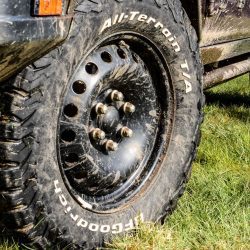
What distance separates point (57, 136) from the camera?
1.96 metres

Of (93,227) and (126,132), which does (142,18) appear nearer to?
(126,132)

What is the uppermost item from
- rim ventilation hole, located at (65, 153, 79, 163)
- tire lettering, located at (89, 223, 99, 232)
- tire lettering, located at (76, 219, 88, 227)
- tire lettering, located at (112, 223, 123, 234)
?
rim ventilation hole, located at (65, 153, 79, 163)

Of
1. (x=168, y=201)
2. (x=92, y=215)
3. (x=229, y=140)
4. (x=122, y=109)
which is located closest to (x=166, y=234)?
(x=168, y=201)

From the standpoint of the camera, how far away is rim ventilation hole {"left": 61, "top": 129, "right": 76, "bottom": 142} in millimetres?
2072

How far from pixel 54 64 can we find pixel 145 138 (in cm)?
Answer: 70

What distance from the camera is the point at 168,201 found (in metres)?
2.47

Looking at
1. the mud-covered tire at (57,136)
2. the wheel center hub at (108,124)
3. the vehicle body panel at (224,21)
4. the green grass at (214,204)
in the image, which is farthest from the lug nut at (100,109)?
the vehicle body panel at (224,21)

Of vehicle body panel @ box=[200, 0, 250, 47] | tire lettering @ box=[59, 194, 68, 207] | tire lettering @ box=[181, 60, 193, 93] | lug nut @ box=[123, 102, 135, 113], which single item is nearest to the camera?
tire lettering @ box=[59, 194, 68, 207]

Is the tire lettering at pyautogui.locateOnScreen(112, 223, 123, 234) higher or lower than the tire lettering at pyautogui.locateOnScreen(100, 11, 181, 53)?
lower

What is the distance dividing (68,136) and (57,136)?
0.13 metres

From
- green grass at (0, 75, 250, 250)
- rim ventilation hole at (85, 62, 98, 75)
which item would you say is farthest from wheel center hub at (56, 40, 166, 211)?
green grass at (0, 75, 250, 250)

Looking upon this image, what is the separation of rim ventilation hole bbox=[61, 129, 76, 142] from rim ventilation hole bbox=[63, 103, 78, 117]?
0.19 feet

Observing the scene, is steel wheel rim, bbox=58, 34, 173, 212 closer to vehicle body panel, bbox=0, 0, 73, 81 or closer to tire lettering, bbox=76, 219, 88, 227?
tire lettering, bbox=76, 219, 88, 227

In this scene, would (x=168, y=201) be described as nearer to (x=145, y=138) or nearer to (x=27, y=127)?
(x=145, y=138)
